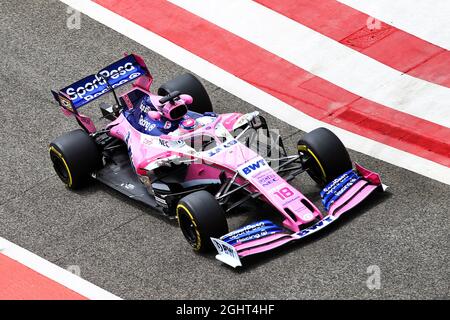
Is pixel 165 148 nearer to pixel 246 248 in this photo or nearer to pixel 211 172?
pixel 211 172

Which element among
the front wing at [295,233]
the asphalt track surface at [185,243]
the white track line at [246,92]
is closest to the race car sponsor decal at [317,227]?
the front wing at [295,233]

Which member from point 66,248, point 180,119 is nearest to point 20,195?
point 66,248

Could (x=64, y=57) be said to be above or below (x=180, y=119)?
below

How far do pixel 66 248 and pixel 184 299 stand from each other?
2185 millimetres

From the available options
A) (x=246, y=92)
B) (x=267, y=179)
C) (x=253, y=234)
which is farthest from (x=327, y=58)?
(x=253, y=234)

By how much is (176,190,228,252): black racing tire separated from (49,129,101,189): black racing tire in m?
2.29

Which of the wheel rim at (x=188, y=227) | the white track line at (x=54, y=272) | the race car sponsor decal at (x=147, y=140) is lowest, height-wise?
the white track line at (x=54, y=272)

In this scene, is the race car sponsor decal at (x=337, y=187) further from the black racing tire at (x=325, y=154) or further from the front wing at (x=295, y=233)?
the black racing tire at (x=325, y=154)

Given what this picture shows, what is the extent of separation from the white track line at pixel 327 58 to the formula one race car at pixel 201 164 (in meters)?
1.97

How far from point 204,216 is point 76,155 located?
2802 millimetres

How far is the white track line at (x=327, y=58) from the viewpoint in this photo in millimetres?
16828

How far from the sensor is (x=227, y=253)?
13539 millimetres

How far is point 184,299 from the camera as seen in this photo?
13.4m
